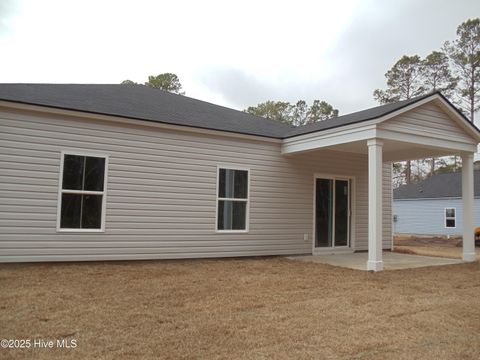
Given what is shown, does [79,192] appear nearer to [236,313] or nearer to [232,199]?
[232,199]

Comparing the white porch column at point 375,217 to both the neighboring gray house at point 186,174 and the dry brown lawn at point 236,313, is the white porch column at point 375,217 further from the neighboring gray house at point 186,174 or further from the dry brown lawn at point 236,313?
the dry brown lawn at point 236,313

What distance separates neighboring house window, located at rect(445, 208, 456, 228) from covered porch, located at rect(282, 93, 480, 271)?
49.0 feet

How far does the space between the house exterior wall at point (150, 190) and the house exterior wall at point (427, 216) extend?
49.9ft

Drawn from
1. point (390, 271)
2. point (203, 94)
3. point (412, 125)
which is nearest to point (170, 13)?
point (412, 125)

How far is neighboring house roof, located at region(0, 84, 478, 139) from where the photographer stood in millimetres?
7966

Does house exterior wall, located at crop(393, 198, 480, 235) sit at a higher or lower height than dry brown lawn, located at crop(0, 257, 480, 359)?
higher

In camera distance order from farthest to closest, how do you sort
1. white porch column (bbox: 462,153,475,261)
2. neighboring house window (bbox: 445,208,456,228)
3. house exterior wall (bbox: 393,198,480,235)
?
neighboring house window (bbox: 445,208,456,228)
house exterior wall (bbox: 393,198,480,235)
white porch column (bbox: 462,153,475,261)

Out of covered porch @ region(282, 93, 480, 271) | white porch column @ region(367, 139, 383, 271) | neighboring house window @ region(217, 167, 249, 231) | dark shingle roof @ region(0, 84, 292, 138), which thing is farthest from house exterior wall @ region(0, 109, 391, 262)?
white porch column @ region(367, 139, 383, 271)

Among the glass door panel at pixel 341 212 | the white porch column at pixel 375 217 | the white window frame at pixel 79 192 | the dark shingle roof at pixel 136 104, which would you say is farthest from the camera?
→ the glass door panel at pixel 341 212

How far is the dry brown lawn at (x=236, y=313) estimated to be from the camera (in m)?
3.52

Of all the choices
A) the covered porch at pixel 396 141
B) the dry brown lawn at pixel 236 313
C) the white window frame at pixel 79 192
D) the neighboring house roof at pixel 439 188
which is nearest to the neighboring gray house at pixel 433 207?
the neighboring house roof at pixel 439 188

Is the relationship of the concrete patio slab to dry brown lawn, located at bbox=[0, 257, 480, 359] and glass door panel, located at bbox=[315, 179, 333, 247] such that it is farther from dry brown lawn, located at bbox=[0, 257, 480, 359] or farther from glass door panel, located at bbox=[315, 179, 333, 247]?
dry brown lawn, located at bbox=[0, 257, 480, 359]

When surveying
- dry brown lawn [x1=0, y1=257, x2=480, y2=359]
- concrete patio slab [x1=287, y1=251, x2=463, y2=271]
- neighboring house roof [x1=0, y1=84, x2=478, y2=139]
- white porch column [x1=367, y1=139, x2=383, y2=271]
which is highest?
neighboring house roof [x1=0, y1=84, x2=478, y2=139]

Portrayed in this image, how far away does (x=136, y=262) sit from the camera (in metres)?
8.24
